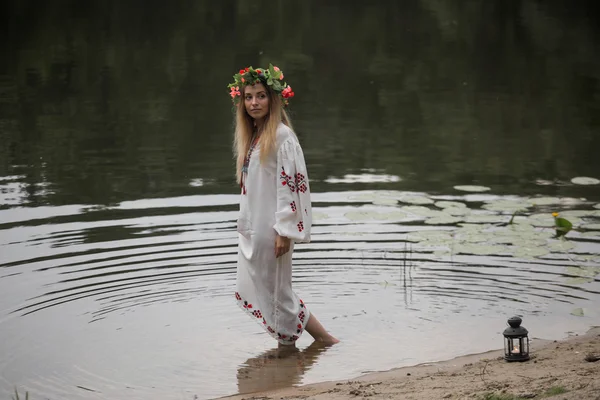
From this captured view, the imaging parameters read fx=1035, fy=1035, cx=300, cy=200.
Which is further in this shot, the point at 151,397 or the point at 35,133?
the point at 35,133

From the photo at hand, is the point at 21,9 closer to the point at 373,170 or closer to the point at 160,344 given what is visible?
the point at 373,170

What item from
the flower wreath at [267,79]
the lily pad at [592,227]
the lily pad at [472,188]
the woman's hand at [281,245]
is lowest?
the lily pad at [592,227]

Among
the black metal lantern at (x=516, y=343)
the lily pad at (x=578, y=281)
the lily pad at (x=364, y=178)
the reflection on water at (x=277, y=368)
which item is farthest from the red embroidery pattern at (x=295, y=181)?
the lily pad at (x=364, y=178)

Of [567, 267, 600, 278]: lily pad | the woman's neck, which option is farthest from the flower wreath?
[567, 267, 600, 278]: lily pad

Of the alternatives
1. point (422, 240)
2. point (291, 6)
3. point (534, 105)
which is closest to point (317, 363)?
point (422, 240)

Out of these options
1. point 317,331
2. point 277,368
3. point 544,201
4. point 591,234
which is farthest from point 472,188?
point 277,368

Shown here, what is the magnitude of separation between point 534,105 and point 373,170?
6.64 metres

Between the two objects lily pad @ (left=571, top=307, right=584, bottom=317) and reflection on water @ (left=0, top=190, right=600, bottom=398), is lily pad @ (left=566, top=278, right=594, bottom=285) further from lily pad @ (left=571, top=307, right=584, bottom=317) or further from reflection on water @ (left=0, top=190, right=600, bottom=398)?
lily pad @ (left=571, top=307, right=584, bottom=317)

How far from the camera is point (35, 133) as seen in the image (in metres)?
15.4

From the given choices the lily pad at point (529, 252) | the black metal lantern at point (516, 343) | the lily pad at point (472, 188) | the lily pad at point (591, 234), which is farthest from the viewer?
the lily pad at point (472, 188)

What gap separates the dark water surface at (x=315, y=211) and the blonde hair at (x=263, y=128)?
50.4 inches

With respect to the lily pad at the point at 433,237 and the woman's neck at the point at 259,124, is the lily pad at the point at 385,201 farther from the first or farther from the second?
the woman's neck at the point at 259,124

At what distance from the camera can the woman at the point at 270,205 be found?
6.38m

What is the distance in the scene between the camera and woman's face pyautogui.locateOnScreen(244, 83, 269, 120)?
647 cm
